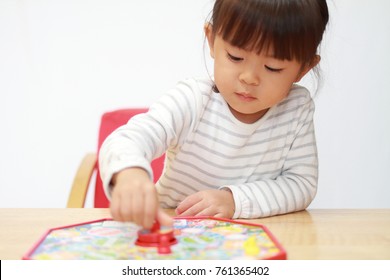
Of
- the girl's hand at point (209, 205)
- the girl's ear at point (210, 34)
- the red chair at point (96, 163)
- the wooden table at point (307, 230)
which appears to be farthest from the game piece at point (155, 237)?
the red chair at point (96, 163)

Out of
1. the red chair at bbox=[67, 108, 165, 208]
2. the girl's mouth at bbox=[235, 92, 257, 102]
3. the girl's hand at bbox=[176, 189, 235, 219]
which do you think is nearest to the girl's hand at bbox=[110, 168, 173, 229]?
the girl's hand at bbox=[176, 189, 235, 219]

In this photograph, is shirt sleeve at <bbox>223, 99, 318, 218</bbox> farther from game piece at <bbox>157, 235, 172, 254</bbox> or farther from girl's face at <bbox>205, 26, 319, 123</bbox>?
game piece at <bbox>157, 235, 172, 254</bbox>

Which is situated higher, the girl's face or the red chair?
the girl's face

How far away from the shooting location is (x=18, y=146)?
177 centimetres

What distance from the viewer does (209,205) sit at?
0.84 m

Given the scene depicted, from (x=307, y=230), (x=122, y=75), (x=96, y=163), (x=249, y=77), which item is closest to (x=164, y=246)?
(x=307, y=230)

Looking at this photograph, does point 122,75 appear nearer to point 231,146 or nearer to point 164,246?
point 231,146

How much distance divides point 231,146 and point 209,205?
0.20 m

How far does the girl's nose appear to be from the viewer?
0.85 metres

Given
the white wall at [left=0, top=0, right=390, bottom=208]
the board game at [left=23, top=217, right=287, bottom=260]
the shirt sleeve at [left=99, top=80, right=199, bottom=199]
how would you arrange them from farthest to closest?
1. the white wall at [left=0, top=0, right=390, bottom=208]
2. the shirt sleeve at [left=99, top=80, right=199, bottom=199]
3. the board game at [left=23, top=217, right=287, bottom=260]

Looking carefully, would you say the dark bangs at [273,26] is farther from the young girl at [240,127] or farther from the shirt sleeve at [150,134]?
the shirt sleeve at [150,134]

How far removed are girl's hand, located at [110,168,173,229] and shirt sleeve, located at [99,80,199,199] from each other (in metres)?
0.07

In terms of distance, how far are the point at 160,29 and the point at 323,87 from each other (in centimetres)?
59
